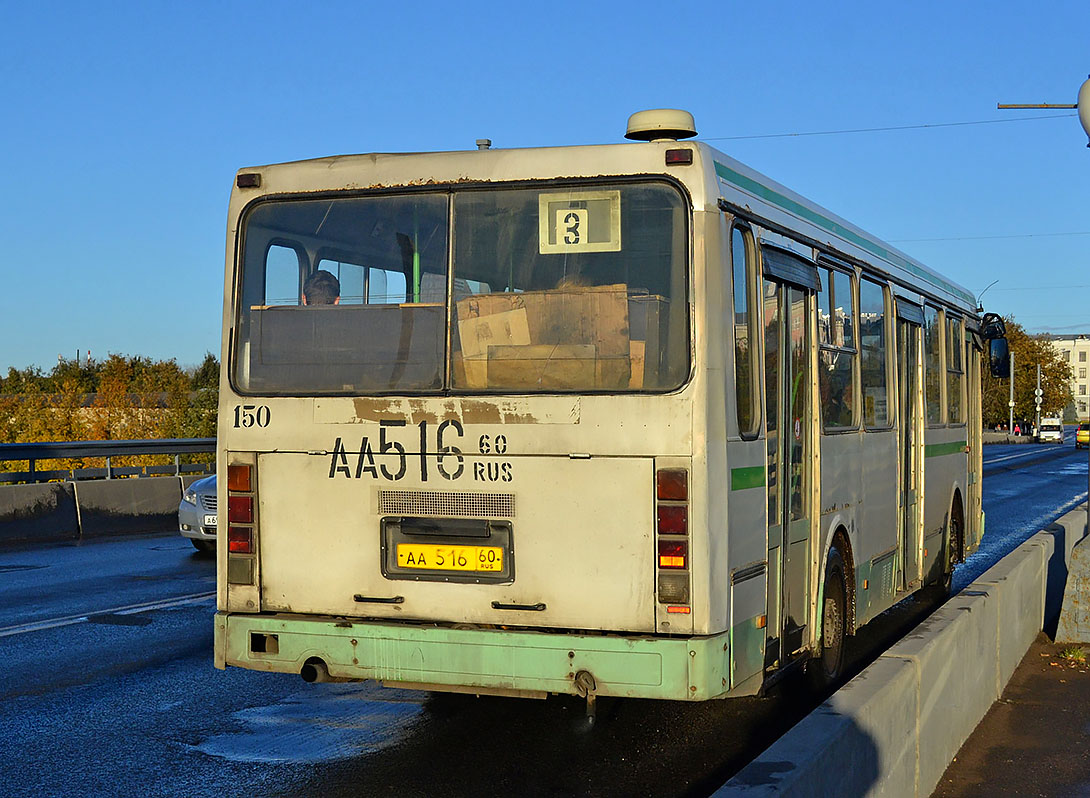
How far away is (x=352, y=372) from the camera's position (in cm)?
679

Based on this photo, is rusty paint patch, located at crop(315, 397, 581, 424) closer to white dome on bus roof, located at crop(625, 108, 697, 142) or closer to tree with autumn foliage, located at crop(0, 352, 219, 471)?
white dome on bus roof, located at crop(625, 108, 697, 142)

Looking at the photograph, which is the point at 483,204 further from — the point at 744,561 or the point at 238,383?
the point at 744,561

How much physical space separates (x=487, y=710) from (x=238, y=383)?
2459 mm

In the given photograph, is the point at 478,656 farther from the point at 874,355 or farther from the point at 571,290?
the point at 874,355

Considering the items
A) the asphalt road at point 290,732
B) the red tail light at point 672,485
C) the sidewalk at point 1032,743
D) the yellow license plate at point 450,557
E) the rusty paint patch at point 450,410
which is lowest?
the sidewalk at point 1032,743

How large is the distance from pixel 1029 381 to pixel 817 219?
379ft

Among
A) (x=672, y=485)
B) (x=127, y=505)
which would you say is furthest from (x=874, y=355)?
(x=127, y=505)

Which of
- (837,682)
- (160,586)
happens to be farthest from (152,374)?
(837,682)

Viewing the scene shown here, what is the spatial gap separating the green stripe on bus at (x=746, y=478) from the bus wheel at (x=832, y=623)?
1.55 m

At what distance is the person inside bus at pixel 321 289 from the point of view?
22.9 feet

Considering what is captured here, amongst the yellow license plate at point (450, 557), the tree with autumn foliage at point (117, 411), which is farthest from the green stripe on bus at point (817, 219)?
the tree with autumn foliage at point (117, 411)

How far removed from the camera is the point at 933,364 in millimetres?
12008

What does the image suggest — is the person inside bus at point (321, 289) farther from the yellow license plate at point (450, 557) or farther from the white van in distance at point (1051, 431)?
the white van in distance at point (1051, 431)

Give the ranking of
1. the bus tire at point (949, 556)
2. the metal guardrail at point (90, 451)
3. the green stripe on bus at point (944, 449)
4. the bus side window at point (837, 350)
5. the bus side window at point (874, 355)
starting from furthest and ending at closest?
the metal guardrail at point (90, 451)
the bus tire at point (949, 556)
the green stripe on bus at point (944, 449)
the bus side window at point (874, 355)
the bus side window at point (837, 350)
